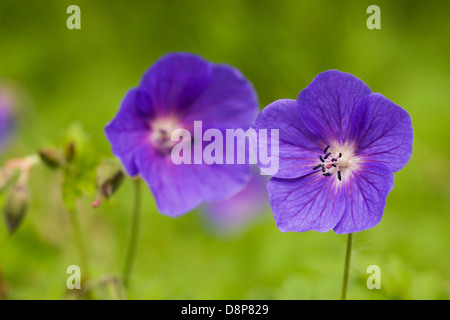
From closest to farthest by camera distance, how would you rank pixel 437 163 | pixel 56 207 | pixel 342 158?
pixel 342 158 → pixel 56 207 → pixel 437 163

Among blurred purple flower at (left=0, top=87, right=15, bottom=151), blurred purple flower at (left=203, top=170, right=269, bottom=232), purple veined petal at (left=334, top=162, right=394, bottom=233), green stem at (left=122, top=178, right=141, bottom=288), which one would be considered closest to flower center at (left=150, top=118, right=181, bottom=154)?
green stem at (left=122, top=178, right=141, bottom=288)

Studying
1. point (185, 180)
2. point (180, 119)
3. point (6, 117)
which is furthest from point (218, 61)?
point (185, 180)

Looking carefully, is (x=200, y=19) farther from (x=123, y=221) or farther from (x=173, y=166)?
(x=173, y=166)

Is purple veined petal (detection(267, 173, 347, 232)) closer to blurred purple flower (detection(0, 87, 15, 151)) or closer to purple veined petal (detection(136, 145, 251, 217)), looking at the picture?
purple veined petal (detection(136, 145, 251, 217))

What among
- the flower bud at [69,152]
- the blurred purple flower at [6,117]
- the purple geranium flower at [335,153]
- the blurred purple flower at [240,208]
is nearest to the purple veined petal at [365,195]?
the purple geranium flower at [335,153]

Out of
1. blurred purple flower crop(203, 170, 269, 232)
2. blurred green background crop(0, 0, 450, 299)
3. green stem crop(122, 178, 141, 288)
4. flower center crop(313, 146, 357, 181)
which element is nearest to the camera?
flower center crop(313, 146, 357, 181)

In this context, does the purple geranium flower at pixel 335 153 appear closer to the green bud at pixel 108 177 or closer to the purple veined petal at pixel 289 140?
the purple veined petal at pixel 289 140

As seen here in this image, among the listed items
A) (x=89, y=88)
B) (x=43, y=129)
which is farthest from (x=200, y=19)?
(x=43, y=129)
